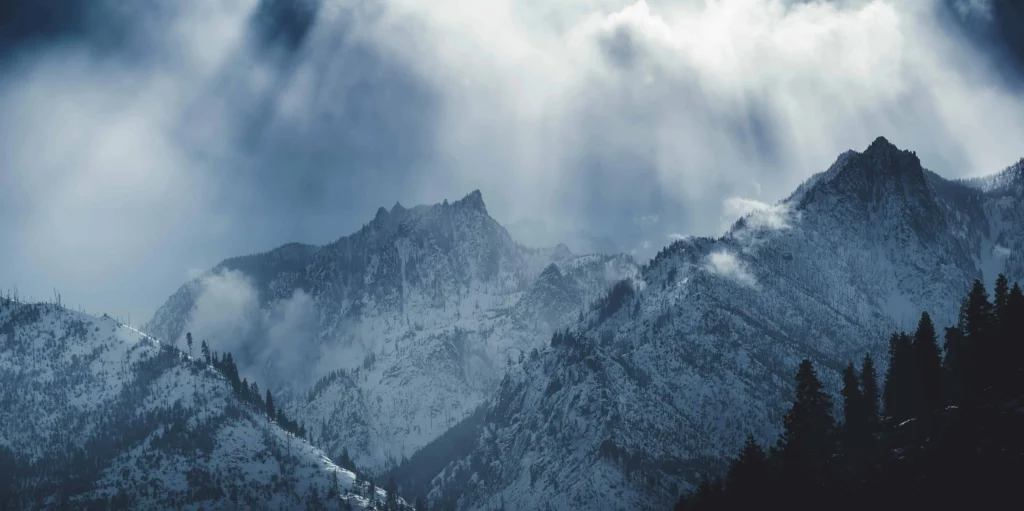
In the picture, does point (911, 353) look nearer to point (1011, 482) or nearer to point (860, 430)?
point (860, 430)

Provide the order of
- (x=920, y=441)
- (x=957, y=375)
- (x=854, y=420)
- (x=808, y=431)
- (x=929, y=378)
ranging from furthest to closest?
(x=854, y=420) < (x=808, y=431) < (x=929, y=378) < (x=957, y=375) < (x=920, y=441)

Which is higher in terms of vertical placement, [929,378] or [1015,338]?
[929,378]

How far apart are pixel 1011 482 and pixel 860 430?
71885 mm

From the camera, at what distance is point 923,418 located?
17162 cm

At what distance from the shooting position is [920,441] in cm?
15638

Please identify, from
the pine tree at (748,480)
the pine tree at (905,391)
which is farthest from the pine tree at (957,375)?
the pine tree at (748,480)

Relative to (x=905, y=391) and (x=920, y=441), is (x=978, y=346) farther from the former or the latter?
(x=905, y=391)

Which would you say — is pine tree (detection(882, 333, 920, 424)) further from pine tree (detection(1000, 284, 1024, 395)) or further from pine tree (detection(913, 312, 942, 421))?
pine tree (detection(1000, 284, 1024, 395))

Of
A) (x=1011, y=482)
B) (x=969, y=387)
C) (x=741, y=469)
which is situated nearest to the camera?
(x=1011, y=482)

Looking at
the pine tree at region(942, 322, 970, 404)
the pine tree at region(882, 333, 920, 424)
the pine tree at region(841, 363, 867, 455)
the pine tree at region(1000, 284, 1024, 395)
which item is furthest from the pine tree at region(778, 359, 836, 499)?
the pine tree at region(1000, 284, 1024, 395)

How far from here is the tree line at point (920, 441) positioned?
127m

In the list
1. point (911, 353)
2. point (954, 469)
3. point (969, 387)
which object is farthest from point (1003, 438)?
point (911, 353)

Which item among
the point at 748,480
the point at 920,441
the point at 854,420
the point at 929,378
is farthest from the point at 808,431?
the point at 920,441

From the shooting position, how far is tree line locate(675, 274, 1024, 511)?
127125 millimetres
